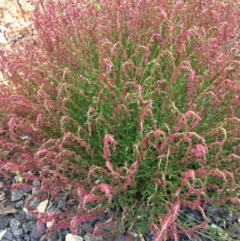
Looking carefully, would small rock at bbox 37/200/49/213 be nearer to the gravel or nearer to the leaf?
the gravel

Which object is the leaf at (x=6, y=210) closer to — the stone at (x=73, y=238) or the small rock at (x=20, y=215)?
the small rock at (x=20, y=215)

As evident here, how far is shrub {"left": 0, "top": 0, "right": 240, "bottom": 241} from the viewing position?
220cm

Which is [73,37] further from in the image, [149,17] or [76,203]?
[76,203]

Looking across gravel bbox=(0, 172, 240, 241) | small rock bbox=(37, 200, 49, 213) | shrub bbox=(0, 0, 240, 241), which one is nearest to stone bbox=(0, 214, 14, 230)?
gravel bbox=(0, 172, 240, 241)

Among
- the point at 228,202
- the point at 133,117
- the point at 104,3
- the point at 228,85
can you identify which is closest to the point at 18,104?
the point at 133,117

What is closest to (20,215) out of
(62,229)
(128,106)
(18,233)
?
(18,233)

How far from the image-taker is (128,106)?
2.41 meters

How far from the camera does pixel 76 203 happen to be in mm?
2500

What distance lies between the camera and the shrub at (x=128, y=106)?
220 centimetres

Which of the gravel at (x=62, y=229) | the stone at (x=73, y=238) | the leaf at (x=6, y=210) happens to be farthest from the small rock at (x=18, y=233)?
the stone at (x=73, y=238)

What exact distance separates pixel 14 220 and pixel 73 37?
3.70 feet

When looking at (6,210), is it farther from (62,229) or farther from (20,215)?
(62,229)

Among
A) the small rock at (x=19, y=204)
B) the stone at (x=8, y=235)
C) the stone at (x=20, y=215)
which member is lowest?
the stone at (x=8, y=235)

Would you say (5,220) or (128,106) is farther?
(5,220)
